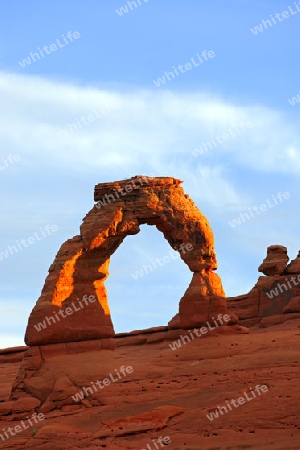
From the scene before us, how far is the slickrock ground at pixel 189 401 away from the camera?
28.7 m

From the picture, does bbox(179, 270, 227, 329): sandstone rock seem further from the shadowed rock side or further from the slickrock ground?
the shadowed rock side

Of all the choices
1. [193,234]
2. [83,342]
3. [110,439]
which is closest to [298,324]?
[193,234]

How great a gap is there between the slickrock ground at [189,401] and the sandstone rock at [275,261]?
14.1m

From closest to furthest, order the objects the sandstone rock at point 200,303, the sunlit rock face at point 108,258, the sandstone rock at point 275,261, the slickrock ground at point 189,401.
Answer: the slickrock ground at point 189,401 → the sunlit rock face at point 108,258 → the sandstone rock at point 200,303 → the sandstone rock at point 275,261

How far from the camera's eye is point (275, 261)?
52.4 metres

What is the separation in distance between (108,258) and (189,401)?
7.95 m

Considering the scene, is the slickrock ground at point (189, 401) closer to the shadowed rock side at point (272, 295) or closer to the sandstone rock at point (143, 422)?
the sandstone rock at point (143, 422)

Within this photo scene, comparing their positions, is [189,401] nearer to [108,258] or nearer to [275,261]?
[108,258]

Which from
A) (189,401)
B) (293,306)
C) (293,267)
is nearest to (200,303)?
(189,401)

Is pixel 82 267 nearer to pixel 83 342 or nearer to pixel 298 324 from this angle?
pixel 83 342

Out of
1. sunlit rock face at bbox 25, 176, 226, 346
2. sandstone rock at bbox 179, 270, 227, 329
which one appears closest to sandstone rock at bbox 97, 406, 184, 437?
sunlit rock face at bbox 25, 176, 226, 346

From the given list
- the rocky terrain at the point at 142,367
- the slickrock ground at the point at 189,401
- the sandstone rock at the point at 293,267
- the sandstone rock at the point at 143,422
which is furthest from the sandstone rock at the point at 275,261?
the sandstone rock at the point at 143,422

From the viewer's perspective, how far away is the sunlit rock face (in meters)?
36.2

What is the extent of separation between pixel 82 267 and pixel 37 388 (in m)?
4.99
